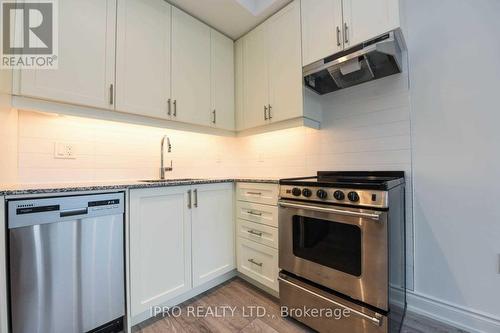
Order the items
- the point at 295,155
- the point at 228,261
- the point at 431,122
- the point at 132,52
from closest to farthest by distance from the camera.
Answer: the point at 431,122
the point at 132,52
the point at 228,261
the point at 295,155

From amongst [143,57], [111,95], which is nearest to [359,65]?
[143,57]

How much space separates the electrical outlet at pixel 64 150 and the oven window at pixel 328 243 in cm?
174

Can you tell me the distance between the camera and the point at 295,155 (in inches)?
89.6

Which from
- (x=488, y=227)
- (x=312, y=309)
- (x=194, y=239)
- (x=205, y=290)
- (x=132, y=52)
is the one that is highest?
(x=132, y=52)

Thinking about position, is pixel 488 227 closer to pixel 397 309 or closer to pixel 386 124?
pixel 397 309

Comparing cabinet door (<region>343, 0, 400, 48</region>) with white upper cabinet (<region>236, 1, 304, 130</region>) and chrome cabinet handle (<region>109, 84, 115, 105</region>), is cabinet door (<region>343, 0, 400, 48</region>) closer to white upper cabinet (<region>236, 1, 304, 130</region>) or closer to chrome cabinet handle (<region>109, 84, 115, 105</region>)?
white upper cabinet (<region>236, 1, 304, 130</region>)

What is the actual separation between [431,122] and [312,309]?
5.00 feet

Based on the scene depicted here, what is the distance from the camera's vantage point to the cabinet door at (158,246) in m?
1.46

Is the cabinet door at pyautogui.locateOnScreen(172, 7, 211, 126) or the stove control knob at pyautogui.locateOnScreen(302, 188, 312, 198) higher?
the cabinet door at pyautogui.locateOnScreen(172, 7, 211, 126)

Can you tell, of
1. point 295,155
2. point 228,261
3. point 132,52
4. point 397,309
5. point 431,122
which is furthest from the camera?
point 295,155

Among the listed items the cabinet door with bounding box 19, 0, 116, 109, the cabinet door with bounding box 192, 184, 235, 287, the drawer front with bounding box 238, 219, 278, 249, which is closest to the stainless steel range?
the drawer front with bounding box 238, 219, 278, 249

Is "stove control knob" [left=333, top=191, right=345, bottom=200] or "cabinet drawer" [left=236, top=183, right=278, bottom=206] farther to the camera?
"cabinet drawer" [left=236, top=183, right=278, bottom=206]

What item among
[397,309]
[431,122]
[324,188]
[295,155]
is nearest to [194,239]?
[324,188]

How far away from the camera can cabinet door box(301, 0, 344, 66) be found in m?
1.61
